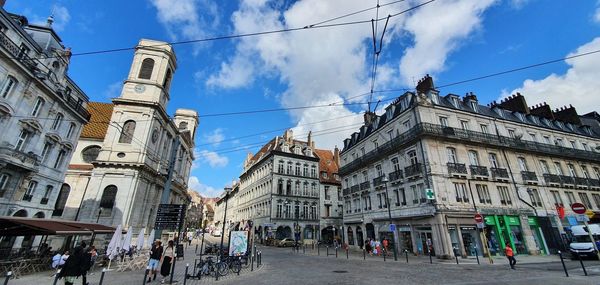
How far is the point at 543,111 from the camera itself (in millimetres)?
33312

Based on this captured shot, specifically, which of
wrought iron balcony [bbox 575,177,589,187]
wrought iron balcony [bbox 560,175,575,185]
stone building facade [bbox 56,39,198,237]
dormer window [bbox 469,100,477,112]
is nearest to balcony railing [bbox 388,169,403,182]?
dormer window [bbox 469,100,477,112]

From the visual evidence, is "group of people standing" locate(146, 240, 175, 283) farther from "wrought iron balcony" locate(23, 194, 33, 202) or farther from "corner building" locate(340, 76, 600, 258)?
"corner building" locate(340, 76, 600, 258)

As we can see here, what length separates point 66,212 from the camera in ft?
88.0

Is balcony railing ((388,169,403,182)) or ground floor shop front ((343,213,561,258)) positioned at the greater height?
balcony railing ((388,169,403,182))

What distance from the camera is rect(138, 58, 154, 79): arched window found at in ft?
110

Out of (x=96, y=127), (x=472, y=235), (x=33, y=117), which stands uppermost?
(x=96, y=127)

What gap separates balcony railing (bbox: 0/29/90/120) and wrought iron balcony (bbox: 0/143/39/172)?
5.62m

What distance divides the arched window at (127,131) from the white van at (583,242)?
41732 millimetres

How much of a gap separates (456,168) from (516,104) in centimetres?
1725

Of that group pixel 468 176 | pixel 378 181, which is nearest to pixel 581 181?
pixel 468 176

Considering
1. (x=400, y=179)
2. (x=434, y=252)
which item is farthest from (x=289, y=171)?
(x=434, y=252)

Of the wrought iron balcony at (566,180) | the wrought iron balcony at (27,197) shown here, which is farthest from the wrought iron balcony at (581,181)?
the wrought iron balcony at (27,197)

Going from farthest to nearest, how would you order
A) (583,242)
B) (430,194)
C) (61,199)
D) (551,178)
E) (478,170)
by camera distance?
(61,199), (551,178), (478,170), (430,194), (583,242)

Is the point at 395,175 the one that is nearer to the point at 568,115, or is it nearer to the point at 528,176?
the point at 528,176
